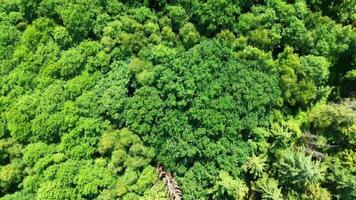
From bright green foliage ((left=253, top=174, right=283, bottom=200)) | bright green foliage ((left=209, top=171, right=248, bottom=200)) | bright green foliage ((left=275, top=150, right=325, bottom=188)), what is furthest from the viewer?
bright green foliage ((left=253, top=174, right=283, bottom=200))

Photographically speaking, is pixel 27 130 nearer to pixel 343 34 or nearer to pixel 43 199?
pixel 43 199

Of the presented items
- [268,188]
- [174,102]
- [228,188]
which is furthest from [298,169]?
[174,102]

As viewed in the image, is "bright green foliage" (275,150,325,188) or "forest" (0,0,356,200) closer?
"bright green foliage" (275,150,325,188)

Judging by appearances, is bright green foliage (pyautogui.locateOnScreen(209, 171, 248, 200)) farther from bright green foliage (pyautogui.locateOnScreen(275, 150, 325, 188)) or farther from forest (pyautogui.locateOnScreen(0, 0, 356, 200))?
bright green foliage (pyautogui.locateOnScreen(275, 150, 325, 188))

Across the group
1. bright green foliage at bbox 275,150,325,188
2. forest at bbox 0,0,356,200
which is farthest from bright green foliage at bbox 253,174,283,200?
bright green foliage at bbox 275,150,325,188

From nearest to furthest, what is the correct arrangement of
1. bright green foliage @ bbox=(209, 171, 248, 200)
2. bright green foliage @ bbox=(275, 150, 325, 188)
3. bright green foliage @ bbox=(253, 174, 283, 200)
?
bright green foliage @ bbox=(209, 171, 248, 200) < bright green foliage @ bbox=(275, 150, 325, 188) < bright green foliage @ bbox=(253, 174, 283, 200)

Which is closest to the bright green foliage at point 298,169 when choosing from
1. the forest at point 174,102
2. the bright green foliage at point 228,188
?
the forest at point 174,102

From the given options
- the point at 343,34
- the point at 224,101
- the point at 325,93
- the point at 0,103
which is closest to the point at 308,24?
the point at 343,34

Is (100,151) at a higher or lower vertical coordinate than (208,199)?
higher

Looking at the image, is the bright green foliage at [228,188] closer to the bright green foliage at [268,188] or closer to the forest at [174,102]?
the forest at [174,102]
